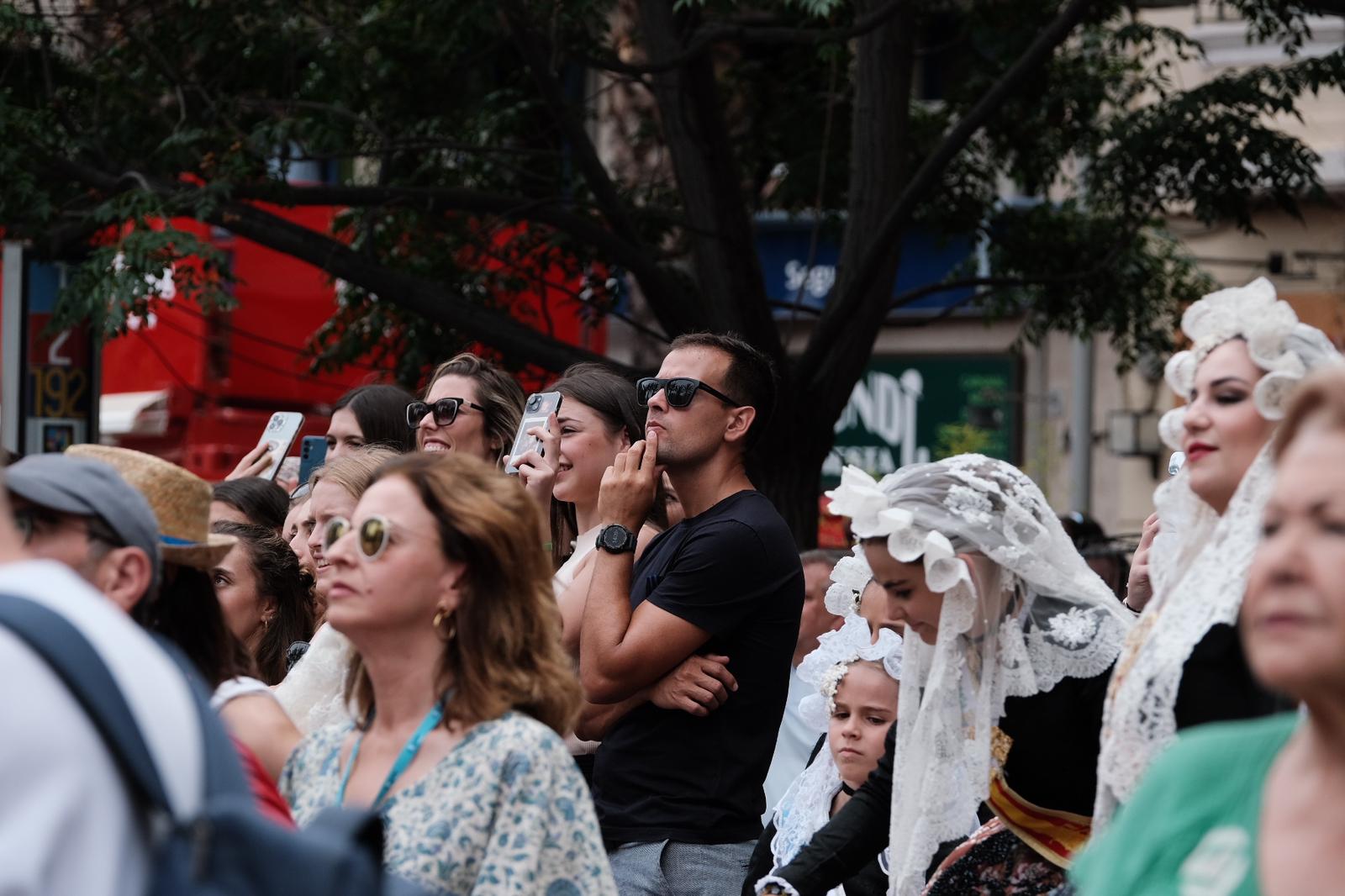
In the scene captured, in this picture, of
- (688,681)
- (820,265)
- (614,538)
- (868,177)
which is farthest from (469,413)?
(820,265)

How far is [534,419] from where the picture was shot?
521cm

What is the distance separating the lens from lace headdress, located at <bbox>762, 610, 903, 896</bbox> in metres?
4.77

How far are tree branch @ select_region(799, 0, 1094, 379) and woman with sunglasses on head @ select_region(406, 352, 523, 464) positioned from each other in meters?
3.74

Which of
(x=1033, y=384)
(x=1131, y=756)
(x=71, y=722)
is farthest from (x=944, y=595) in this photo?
(x=1033, y=384)

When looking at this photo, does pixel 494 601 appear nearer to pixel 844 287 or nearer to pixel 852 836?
pixel 852 836

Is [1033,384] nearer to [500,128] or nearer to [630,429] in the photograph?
[500,128]

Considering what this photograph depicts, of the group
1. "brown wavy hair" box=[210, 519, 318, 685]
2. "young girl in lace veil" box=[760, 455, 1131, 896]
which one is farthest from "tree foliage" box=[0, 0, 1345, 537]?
"young girl in lace veil" box=[760, 455, 1131, 896]

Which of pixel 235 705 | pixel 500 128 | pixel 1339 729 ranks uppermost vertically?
pixel 500 128

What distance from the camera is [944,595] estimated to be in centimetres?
376

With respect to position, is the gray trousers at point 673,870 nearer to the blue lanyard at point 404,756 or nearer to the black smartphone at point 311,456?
the blue lanyard at point 404,756

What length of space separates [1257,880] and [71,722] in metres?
1.39

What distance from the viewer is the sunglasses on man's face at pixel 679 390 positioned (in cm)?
502

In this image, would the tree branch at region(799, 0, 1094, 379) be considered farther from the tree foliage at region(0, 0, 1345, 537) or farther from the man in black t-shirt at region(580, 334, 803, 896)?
the man in black t-shirt at region(580, 334, 803, 896)

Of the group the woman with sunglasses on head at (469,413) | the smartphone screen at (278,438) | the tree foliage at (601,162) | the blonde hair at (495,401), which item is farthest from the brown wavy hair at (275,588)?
the tree foliage at (601,162)
